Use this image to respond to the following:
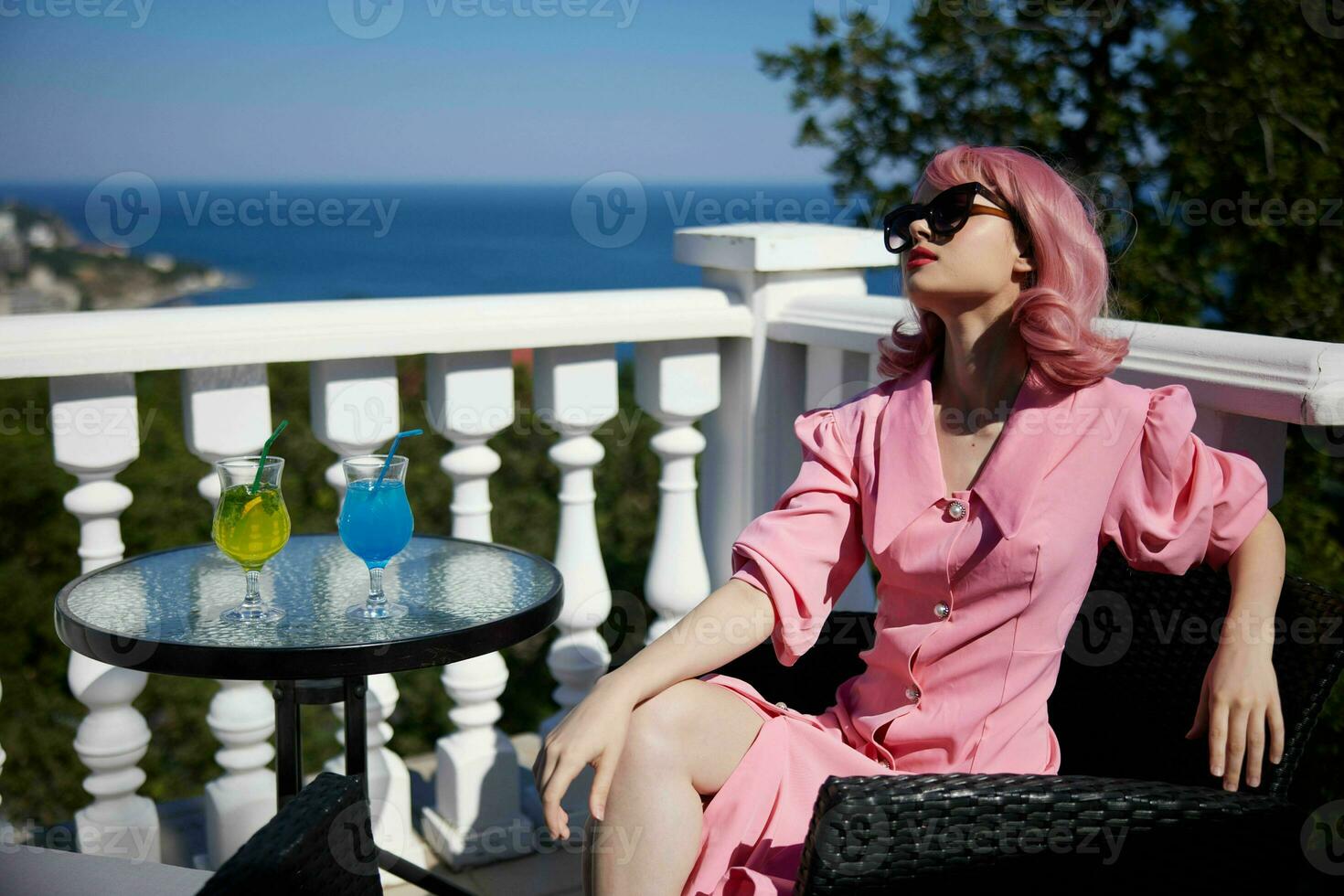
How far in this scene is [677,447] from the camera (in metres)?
2.60

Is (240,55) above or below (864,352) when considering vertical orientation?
above

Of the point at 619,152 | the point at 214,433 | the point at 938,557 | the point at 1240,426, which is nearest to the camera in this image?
the point at 938,557

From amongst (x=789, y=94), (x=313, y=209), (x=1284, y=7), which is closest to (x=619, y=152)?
(x=789, y=94)

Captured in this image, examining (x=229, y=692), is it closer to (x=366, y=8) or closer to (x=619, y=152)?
(x=366, y=8)

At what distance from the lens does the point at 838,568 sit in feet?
5.68

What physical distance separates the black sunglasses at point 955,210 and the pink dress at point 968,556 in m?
0.21

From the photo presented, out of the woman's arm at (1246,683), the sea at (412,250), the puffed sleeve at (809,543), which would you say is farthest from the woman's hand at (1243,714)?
the sea at (412,250)

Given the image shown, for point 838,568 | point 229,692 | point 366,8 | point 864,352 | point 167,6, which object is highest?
point 167,6

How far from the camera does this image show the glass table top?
67.7 inches

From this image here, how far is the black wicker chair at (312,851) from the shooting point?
109 centimetres

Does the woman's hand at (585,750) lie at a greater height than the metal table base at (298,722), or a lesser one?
greater

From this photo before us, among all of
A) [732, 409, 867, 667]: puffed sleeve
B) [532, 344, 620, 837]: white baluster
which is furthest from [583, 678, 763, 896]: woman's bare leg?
[532, 344, 620, 837]: white baluster

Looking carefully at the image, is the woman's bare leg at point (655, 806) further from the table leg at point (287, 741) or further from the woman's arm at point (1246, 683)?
the table leg at point (287, 741)

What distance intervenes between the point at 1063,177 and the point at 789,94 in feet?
15.1
